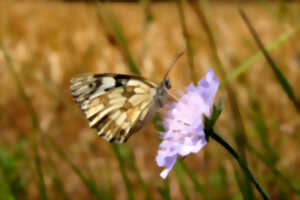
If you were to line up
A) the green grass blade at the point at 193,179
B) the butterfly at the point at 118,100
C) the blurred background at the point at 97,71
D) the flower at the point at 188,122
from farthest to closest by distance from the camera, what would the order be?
the blurred background at the point at 97,71 → the green grass blade at the point at 193,179 → the butterfly at the point at 118,100 → the flower at the point at 188,122

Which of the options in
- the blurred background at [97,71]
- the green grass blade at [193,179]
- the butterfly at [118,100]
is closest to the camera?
the butterfly at [118,100]

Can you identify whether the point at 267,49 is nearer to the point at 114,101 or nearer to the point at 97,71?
the point at 114,101

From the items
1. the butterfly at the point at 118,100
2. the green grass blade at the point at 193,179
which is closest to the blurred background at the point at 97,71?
the green grass blade at the point at 193,179

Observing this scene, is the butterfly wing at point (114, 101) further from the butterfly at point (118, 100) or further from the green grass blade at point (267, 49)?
the green grass blade at point (267, 49)

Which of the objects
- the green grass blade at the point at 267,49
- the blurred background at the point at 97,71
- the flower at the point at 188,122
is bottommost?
the blurred background at the point at 97,71

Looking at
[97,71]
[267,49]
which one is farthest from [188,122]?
[97,71]

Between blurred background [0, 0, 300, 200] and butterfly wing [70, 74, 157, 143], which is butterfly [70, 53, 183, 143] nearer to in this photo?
butterfly wing [70, 74, 157, 143]
